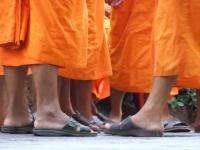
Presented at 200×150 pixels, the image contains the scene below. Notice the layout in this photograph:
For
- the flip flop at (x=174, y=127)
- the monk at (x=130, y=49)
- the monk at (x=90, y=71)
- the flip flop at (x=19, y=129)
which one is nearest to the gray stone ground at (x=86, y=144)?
the flip flop at (x=19, y=129)

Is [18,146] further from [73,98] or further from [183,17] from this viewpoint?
[73,98]

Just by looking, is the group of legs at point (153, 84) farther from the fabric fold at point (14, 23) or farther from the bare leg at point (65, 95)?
the bare leg at point (65, 95)

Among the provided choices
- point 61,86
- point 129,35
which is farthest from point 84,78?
point 129,35

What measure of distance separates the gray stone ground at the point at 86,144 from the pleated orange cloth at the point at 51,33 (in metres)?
0.37

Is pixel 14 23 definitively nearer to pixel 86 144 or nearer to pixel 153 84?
pixel 153 84

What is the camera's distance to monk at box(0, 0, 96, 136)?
327 centimetres

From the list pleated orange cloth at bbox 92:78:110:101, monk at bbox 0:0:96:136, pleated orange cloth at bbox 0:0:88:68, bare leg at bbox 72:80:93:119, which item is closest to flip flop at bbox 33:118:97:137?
monk at bbox 0:0:96:136

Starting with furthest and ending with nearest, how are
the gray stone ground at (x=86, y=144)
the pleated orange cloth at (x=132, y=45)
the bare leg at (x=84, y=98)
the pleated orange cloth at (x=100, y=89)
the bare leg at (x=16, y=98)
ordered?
the pleated orange cloth at (x=100, y=89), the pleated orange cloth at (x=132, y=45), the bare leg at (x=84, y=98), the bare leg at (x=16, y=98), the gray stone ground at (x=86, y=144)

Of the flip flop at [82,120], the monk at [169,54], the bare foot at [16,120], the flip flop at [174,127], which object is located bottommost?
the flip flop at [174,127]

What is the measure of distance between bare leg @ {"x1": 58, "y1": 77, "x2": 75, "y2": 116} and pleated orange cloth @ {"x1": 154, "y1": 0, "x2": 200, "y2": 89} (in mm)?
820

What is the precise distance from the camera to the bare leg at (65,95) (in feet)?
13.1

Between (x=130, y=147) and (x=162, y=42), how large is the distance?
834 millimetres

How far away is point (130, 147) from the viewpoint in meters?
2.61

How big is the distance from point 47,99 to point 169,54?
1.94ft
